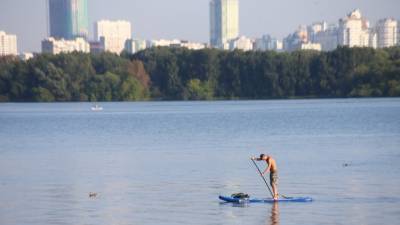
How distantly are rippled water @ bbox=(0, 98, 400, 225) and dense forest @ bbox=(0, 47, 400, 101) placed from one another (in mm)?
61708

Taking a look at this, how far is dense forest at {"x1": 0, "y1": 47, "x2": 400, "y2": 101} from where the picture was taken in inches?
4611

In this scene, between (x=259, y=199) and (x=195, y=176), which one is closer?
(x=259, y=199)

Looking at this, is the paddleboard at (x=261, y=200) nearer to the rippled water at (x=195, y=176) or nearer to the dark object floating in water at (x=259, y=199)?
the dark object floating in water at (x=259, y=199)

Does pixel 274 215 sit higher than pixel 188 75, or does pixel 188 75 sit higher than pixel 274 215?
pixel 188 75

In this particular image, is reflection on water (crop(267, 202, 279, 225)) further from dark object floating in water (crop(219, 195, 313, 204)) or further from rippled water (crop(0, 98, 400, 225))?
dark object floating in water (crop(219, 195, 313, 204))

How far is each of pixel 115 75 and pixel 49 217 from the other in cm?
10350

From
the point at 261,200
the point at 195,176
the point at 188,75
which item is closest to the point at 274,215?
the point at 261,200

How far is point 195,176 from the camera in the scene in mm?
28578

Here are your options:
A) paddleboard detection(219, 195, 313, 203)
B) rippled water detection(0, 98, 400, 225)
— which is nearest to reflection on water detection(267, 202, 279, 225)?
rippled water detection(0, 98, 400, 225)

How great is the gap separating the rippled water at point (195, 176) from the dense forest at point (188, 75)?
61.7 meters

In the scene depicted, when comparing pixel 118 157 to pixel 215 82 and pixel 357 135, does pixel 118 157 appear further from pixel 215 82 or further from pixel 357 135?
pixel 215 82

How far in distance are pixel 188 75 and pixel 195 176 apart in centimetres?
9734

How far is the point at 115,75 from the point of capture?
124m

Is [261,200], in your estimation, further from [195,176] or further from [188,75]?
[188,75]
